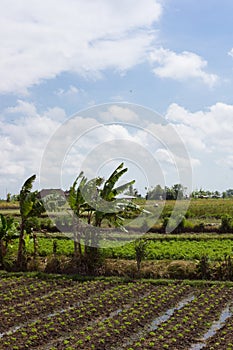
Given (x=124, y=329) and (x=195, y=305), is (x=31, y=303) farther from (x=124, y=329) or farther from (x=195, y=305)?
(x=195, y=305)

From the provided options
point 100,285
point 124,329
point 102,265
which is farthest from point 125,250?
point 124,329

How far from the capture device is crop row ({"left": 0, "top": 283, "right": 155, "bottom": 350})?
932 cm

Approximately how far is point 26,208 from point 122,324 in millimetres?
7833

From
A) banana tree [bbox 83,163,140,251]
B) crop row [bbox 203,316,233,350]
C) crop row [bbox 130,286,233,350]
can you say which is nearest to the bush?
banana tree [bbox 83,163,140,251]

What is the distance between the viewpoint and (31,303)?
1257 cm

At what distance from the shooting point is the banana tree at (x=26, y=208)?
17.3 metres

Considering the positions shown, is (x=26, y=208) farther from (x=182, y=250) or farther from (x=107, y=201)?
(x=182, y=250)

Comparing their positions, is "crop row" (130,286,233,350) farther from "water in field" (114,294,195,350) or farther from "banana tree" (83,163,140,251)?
"banana tree" (83,163,140,251)

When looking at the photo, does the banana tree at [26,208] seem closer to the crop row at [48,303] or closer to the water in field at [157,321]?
the crop row at [48,303]

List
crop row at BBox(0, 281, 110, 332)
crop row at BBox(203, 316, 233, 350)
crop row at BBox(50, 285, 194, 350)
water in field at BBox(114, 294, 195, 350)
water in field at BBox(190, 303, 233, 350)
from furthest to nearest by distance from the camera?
1. crop row at BBox(0, 281, 110, 332)
2. water in field at BBox(114, 294, 195, 350)
3. water in field at BBox(190, 303, 233, 350)
4. crop row at BBox(50, 285, 194, 350)
5. crop row at BBox(203, 316, 233, 350)

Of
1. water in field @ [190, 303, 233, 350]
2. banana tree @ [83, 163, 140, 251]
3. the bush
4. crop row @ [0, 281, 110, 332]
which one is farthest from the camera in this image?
the bush

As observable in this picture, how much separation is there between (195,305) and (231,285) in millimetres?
2716

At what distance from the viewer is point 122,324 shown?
10.4 metres

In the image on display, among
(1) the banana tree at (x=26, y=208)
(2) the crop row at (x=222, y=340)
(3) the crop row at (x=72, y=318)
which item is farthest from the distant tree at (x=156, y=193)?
(2) the crop row at (x=222, y=340)
